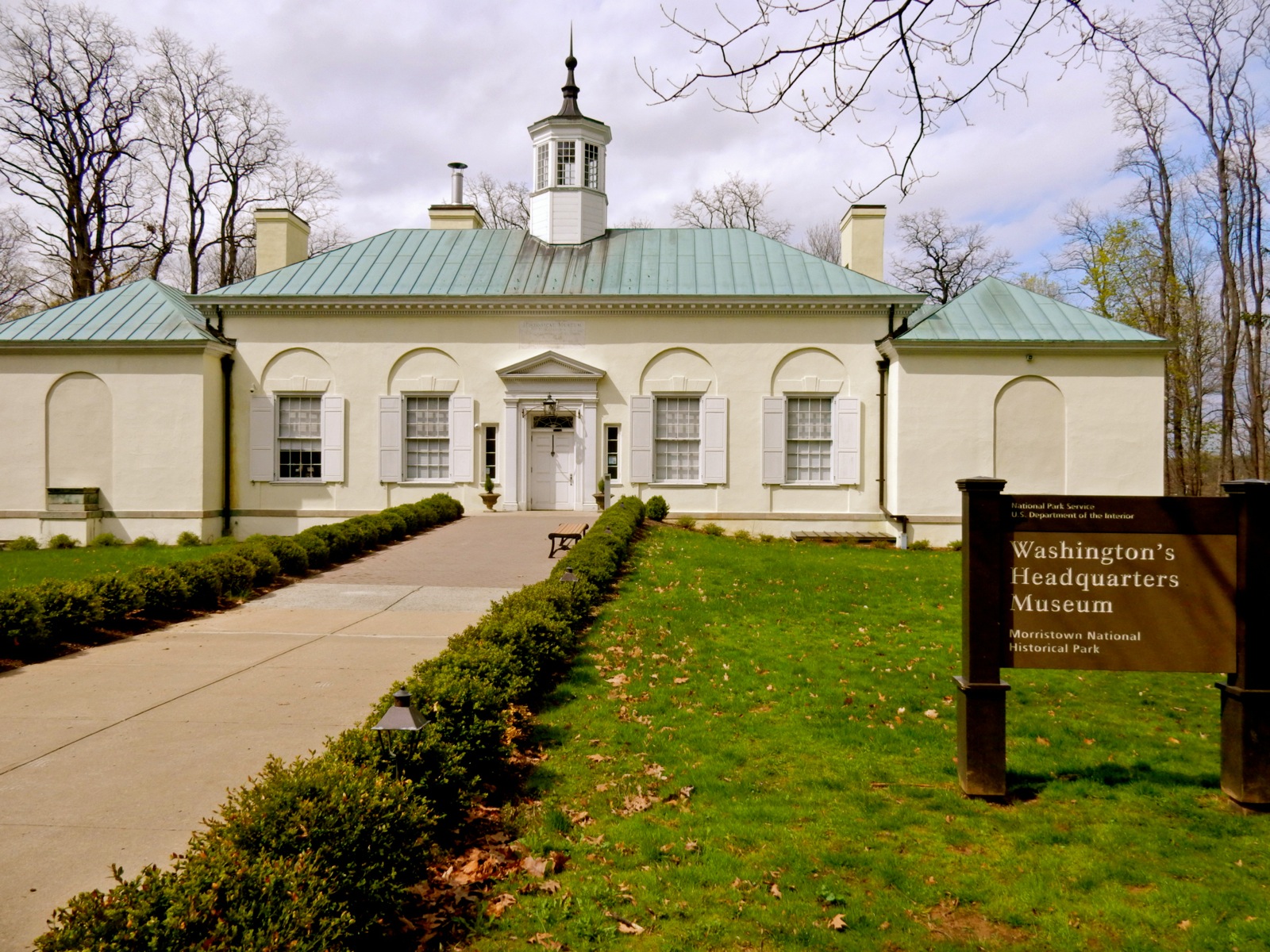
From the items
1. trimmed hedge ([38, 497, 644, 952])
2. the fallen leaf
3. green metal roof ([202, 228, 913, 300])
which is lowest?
the fallen leaf

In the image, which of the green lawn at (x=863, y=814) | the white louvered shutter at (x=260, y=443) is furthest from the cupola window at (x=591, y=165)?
the green lawn at (x=863, y=814)

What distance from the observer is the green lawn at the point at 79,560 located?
1361 cm

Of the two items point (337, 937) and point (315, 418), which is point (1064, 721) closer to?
point (337, 937)

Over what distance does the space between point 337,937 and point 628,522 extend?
1241 cm

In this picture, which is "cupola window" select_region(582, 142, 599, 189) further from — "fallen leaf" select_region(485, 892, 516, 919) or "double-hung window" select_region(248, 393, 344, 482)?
"fallen leaf" select_region(485, 892, 516, 919)

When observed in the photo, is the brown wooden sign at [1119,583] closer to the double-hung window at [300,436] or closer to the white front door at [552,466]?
the white front door at [552,466]

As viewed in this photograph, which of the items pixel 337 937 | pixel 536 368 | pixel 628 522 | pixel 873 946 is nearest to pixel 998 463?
pixel 628 522

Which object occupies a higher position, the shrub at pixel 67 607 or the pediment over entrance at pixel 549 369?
the pediment over entrance at pixel 549 369

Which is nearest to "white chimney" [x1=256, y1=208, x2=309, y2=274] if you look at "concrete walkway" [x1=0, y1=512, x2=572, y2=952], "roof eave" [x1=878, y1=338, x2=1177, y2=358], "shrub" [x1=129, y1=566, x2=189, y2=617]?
"concrete walkway" [x1=0, y1=512, x2=572, y2=952]

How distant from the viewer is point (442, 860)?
445cm

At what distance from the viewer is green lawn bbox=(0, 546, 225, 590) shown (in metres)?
13.6

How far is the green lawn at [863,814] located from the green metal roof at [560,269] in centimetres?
1375

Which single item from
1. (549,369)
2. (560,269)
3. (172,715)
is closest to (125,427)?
(549,369)

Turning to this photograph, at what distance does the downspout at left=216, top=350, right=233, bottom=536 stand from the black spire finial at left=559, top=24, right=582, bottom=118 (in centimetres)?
1076
